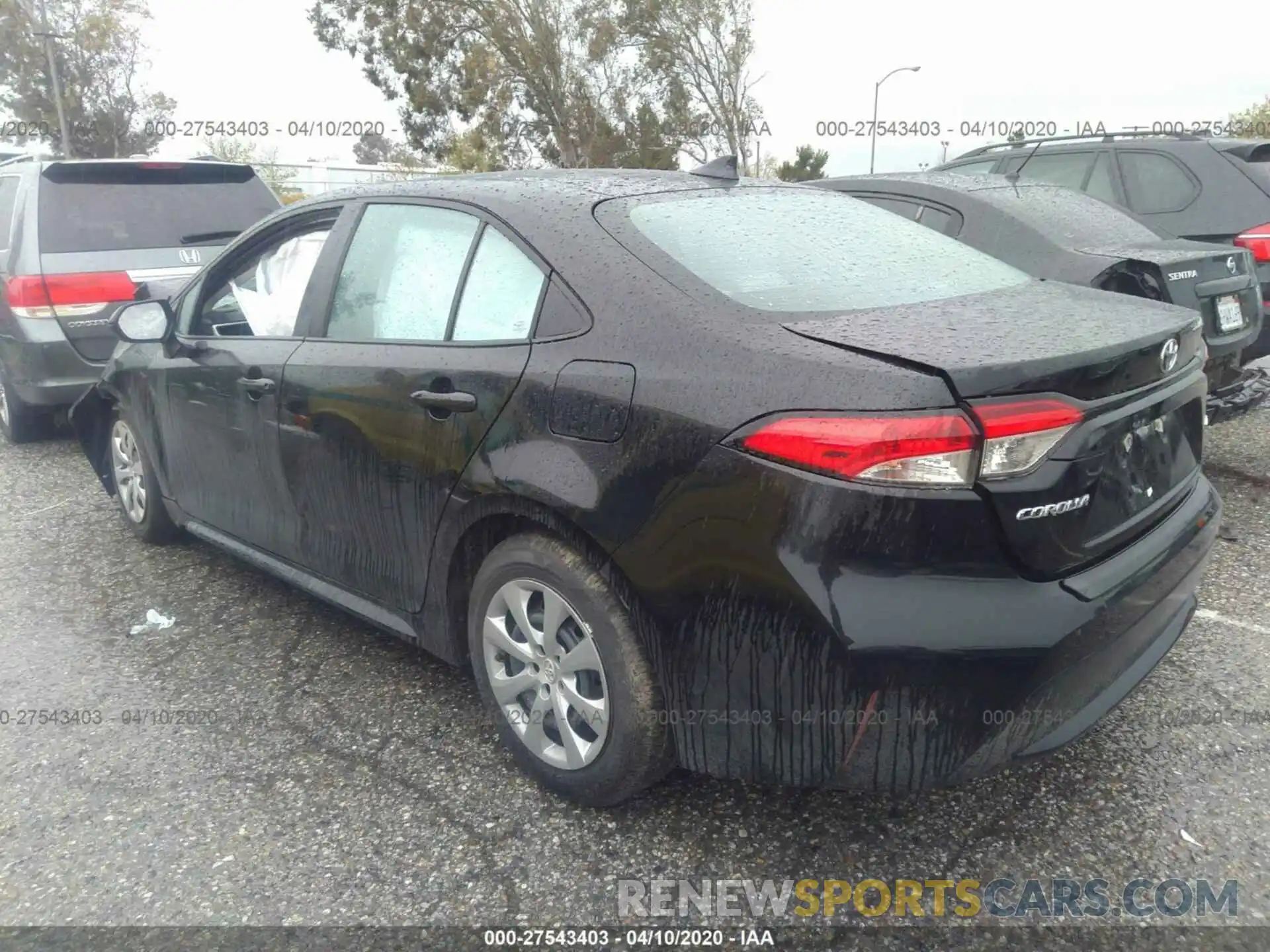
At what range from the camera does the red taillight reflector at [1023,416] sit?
6.22ft

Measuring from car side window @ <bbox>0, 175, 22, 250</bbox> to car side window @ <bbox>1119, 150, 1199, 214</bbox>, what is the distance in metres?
7.15

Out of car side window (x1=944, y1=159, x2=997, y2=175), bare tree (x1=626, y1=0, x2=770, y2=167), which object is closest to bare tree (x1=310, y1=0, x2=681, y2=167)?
bare tree (x1=626, y1=0, x2=770, y2=167)

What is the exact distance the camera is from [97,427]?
486cm

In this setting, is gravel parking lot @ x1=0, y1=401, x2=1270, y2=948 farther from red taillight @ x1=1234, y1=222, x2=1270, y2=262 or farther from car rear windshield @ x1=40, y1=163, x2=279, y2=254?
car rear windshield @ x1=40, y1=163, x2=279, y2=254

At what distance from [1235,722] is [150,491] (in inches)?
167

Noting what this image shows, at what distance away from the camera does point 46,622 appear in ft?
12.6

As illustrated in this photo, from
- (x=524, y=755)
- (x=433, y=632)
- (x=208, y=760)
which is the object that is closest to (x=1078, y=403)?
(x=524, y=755)

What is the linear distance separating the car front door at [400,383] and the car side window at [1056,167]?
17.5 ft

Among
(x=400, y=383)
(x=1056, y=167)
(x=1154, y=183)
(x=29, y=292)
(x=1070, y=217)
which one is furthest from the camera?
(x=1056, y=167)

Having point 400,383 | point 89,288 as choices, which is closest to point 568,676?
point 400,383

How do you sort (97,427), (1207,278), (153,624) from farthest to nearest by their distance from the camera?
1. (97,427)
2. (1207,278)
3. (153,624)

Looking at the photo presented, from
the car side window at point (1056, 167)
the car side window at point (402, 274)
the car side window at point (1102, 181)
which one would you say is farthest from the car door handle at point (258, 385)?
the car side window at point (1102, 181)

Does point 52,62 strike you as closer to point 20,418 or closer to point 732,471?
point 20,418

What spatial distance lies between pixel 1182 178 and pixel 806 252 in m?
4.82
